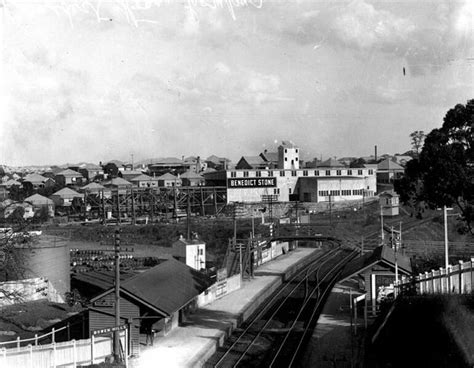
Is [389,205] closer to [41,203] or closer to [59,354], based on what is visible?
[41,203]

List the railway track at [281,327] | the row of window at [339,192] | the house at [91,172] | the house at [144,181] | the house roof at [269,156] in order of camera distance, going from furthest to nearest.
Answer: the house at [91,172]
the house roof at [269,156]
the house at [144,181]
the row of window at [339,192]
the railway track at [281,327]

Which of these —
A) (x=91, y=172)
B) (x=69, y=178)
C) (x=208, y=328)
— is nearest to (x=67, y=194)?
(x=69, y=178)

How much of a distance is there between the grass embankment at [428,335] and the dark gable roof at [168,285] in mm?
6167

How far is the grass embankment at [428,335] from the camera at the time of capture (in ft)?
39.1

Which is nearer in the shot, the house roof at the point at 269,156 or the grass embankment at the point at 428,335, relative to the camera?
the grass embankment at the point at 428,335

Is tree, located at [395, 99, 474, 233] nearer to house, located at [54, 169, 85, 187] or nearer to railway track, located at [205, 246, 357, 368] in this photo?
railway track, located at [205, 246, 357, 368]

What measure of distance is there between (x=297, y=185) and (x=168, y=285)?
57.8 m

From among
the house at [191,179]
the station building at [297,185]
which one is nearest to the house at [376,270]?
the station building at [297,185]

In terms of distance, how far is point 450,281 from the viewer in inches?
647

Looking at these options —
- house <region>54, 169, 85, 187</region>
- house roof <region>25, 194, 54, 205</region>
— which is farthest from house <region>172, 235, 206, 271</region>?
house <region>54, 169, 85, 187</region>

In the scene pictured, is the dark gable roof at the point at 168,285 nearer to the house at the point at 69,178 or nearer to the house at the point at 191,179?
the house at the point at 191,179

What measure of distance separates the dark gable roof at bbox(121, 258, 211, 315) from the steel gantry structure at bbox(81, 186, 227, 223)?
167ft

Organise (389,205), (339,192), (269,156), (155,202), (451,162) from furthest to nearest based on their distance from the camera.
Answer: (269,156), (155,202), (339,192), (389,205), (451,162)

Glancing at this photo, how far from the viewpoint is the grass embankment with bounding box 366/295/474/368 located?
39.1ft
